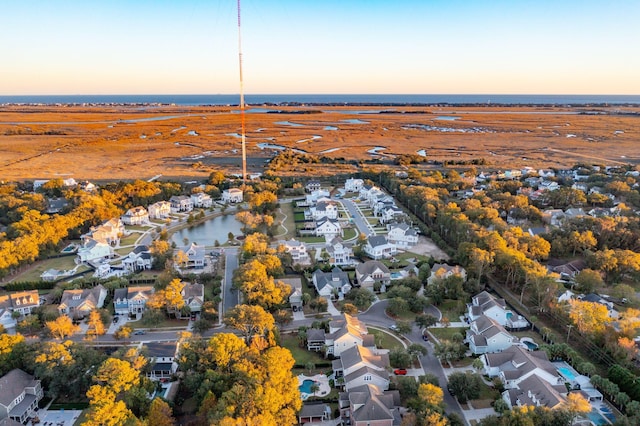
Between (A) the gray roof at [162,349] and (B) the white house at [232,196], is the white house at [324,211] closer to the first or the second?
(B) the white house at [232,196]

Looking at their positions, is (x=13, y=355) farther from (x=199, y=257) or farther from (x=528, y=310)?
(x=528, y=310)

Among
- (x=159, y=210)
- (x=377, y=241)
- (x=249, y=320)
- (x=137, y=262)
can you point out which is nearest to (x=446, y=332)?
(x=249, y=320)

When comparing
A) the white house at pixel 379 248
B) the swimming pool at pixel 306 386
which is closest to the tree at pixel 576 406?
the swimming pool at pixel 306 386

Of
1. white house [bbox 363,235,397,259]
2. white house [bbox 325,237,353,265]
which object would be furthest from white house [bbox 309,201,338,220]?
white house [bbox 325,237,353,265]

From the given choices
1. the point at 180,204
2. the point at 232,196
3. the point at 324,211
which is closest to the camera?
the point at 324,211

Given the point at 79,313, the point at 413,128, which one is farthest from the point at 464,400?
the point at 413,128

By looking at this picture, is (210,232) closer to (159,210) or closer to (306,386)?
(159,210)
